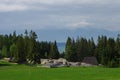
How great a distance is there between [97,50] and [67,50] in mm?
12914

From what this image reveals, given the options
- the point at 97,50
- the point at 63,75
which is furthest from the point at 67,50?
the point at 63,75

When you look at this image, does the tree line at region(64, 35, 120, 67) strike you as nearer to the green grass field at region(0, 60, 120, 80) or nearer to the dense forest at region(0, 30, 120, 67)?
the dense forest at region(0, 30, 120, 67)

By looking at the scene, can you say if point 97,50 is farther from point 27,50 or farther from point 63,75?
point 63,75

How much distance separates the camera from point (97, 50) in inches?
5896

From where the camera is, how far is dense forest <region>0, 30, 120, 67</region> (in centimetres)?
12998

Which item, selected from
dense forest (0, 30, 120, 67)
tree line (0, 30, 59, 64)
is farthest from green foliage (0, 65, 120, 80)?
tree line (0, 30, 59, 64)

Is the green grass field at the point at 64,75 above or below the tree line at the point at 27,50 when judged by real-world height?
below

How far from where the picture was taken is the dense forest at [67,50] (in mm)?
129975

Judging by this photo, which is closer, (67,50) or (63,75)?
(63,75)

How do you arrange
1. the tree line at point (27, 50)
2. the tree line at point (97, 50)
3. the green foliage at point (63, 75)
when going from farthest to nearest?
the tree line at point (27, 50) < the tree line at point (97, 50) < the green foliage at point (63, 75)

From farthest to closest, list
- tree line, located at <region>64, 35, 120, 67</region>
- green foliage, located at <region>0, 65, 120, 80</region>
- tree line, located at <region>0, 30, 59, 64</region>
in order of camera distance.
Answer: tree line, located at <region>0, 30, 59, 64</region>, tree line, located at <region>64, 35, 120, 67</region>, green foliage, located at <region>0, 65, 120, 80</region>

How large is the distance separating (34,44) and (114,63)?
3448 cm

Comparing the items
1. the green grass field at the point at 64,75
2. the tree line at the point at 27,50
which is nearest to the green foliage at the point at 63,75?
the green grass field at the point at 64,75

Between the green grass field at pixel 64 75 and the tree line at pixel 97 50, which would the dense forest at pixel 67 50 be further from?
the green grass field at pixel 64 75
